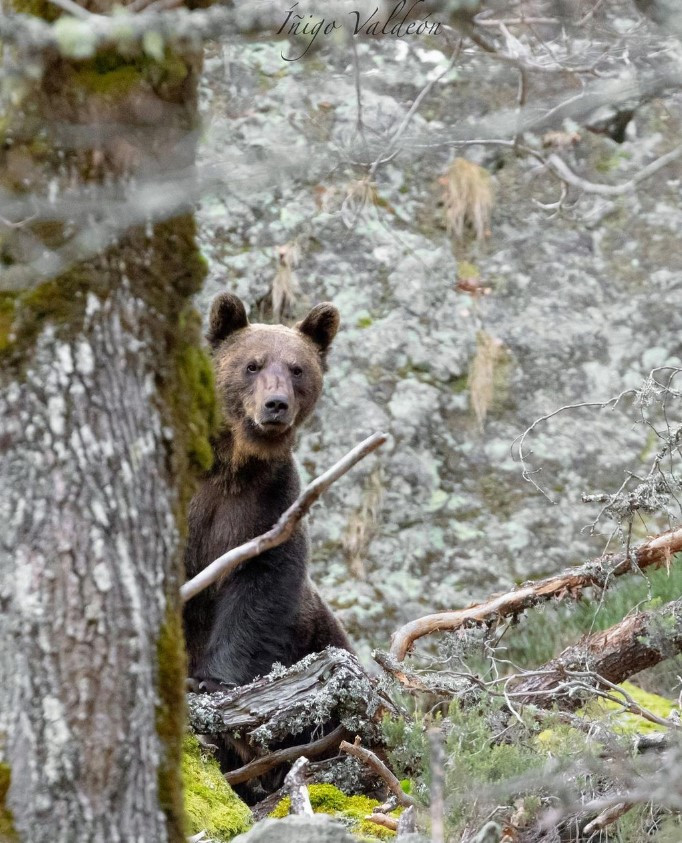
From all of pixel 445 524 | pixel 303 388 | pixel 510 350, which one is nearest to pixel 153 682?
pixel 303 388

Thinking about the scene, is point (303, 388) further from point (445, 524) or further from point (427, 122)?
point (427, 122)

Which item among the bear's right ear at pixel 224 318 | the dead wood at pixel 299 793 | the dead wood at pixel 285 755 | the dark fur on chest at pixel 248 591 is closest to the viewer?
the dead wood at pixel 299 793

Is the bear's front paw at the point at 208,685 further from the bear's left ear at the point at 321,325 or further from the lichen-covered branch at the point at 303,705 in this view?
the bear's left ear at the point at 321,325

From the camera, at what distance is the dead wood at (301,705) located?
4930 millimetres

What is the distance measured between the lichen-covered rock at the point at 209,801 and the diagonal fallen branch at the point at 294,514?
135cm

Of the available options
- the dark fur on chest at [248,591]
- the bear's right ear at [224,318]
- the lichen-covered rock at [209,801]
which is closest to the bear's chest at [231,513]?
the dark fur on chest at [248,591]

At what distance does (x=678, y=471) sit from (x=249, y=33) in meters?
6.77

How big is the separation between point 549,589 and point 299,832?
3199 millimetres

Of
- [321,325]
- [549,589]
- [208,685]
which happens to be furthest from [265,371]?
[549,589]

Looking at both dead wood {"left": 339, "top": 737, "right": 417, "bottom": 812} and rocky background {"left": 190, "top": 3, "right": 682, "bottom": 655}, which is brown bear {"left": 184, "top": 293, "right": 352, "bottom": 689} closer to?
A: rocky background {"left": 190, "top": 3, "right": 682, "bottom": 655}

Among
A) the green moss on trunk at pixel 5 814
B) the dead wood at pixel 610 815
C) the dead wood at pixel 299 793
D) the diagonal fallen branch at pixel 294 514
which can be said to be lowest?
the dead wood at pixel 299 793

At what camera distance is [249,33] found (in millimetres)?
2525

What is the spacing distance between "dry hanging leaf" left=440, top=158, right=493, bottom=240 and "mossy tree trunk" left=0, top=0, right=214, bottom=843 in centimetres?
739

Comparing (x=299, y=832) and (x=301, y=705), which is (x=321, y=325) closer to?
(x=301, y=705)
